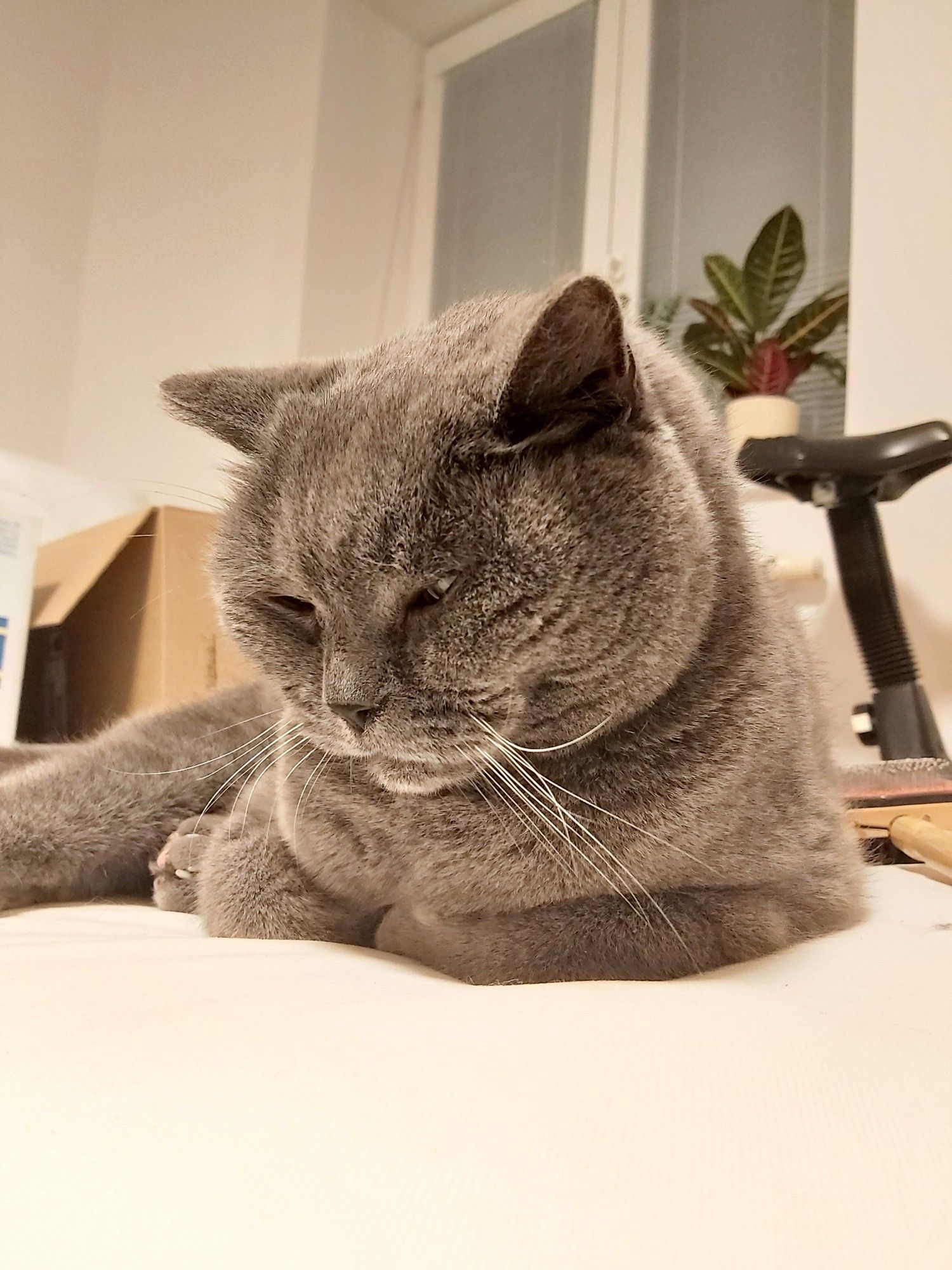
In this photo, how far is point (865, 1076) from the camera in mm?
457

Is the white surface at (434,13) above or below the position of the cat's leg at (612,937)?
above

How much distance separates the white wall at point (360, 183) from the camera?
Answer: 9.38 feet

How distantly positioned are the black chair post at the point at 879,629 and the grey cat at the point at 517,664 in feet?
2.78

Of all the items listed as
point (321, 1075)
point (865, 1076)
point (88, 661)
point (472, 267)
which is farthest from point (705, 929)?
point (472, 267)

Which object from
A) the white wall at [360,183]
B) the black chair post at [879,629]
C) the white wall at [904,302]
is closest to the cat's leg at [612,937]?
the black chair post at [879,629]

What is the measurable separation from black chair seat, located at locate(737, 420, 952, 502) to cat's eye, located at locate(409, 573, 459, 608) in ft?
3.44

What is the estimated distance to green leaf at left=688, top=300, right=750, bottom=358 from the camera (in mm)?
2254

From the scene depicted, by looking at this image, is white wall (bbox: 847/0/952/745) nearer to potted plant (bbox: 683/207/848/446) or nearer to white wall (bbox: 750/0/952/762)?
white wall (bbox: 750/0/952/762)

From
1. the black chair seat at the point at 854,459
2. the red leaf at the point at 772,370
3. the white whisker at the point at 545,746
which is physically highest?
the red leaf at the point at 772,370

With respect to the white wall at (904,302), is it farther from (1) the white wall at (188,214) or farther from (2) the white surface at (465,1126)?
(1) the white wall at (188,214)

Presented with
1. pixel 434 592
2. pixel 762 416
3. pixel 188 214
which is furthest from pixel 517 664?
pixel 188 214

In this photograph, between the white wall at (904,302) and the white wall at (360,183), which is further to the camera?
the white wall at (360,183)

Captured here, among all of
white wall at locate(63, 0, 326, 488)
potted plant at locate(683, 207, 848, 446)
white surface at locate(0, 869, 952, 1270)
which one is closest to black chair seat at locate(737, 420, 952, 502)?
potted plant at locate(683, 207, 848, 446)

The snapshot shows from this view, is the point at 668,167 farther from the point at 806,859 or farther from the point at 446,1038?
the point at 446,1038
